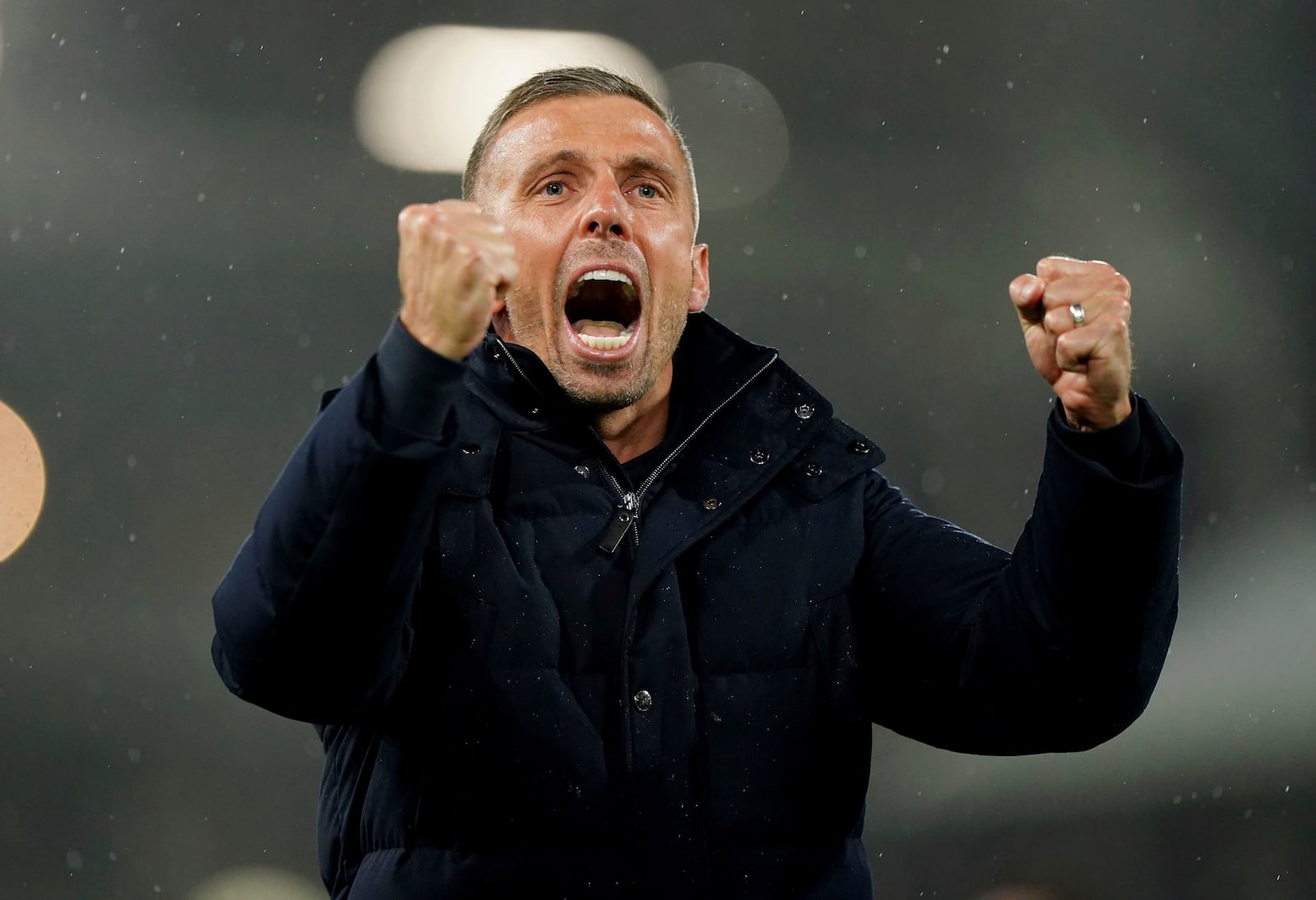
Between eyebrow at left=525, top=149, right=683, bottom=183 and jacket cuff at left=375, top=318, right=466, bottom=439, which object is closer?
jacket cuff at left=375, top=318, right=466, bottom=439

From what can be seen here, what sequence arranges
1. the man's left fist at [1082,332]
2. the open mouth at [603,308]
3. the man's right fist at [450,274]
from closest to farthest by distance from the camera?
the man's right fist at [450,274], the man's left fist at [1082,332], the open mouth at [603,308]

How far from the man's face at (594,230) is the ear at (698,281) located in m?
0.10

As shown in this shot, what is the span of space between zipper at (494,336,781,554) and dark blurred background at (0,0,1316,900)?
2.39m

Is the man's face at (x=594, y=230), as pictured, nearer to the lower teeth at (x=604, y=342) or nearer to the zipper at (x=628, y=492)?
the lower teeth at (x=604, y=342)

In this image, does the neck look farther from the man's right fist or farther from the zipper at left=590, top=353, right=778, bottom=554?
the man's right fist

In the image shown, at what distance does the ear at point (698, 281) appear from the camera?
7.56 feet

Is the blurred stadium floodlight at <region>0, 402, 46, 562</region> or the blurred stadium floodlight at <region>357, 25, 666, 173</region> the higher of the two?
the blurred stadium floodlight at <region>357, 25, 666, 173</region>

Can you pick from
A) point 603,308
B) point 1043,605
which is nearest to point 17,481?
point 603,308

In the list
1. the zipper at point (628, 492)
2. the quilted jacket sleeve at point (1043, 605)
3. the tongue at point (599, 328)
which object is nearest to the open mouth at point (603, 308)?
the tongue at point (599, 328)

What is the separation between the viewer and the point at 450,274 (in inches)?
Result: 54.7

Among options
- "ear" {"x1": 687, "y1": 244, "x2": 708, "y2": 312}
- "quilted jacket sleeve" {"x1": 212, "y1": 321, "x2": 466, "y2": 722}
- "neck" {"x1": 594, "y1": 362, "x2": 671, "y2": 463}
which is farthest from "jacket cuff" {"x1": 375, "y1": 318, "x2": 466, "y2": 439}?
"ear" {"x1": 687, "y1": 244, "x2": 708, "y2": 312}

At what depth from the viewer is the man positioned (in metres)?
1.44

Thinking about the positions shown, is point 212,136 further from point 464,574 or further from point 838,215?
point 464,574

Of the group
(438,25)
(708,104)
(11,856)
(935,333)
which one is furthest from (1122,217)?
(11,856)
